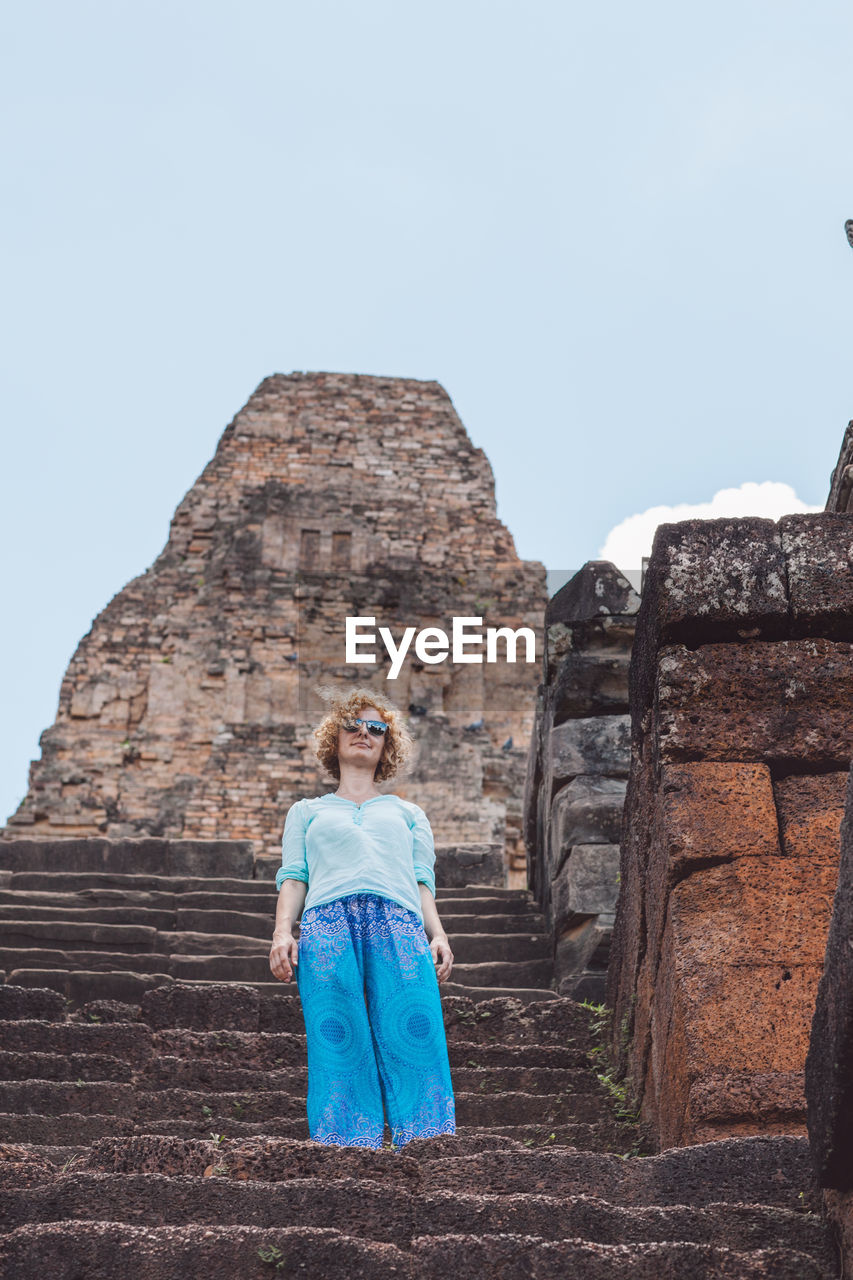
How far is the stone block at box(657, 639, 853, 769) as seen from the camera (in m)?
4.24

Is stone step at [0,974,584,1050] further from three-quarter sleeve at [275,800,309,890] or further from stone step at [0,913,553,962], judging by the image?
three-quarter sleeve at [275,800,309,890]

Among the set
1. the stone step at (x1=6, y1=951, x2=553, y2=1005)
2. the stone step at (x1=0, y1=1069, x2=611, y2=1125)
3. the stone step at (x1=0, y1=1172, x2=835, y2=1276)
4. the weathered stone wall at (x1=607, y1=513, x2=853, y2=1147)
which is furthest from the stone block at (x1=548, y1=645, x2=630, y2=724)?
the stone step at (x1=0, y1=1172, x2=835, y2=1276)

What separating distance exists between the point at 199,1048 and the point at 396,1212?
9.11 ft

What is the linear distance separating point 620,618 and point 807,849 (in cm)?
364

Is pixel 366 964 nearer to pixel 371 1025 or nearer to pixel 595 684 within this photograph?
pixel 371 1025

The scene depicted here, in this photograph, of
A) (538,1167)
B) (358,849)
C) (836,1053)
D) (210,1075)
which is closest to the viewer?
(836,1053)

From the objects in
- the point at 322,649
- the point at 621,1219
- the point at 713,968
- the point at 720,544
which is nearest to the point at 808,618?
the point at 720,544

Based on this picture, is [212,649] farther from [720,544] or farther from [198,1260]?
[198,1260]

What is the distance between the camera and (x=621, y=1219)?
9.09ft

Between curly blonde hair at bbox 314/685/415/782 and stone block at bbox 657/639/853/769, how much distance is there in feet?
3.20

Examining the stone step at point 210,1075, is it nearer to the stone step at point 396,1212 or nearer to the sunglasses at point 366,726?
the sunglasses at point 366,726

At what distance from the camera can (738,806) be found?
412 cm

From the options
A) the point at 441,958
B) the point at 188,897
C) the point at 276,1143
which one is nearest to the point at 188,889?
the point at 188,897

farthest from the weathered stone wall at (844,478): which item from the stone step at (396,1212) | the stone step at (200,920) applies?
the stone step at (200,920)
